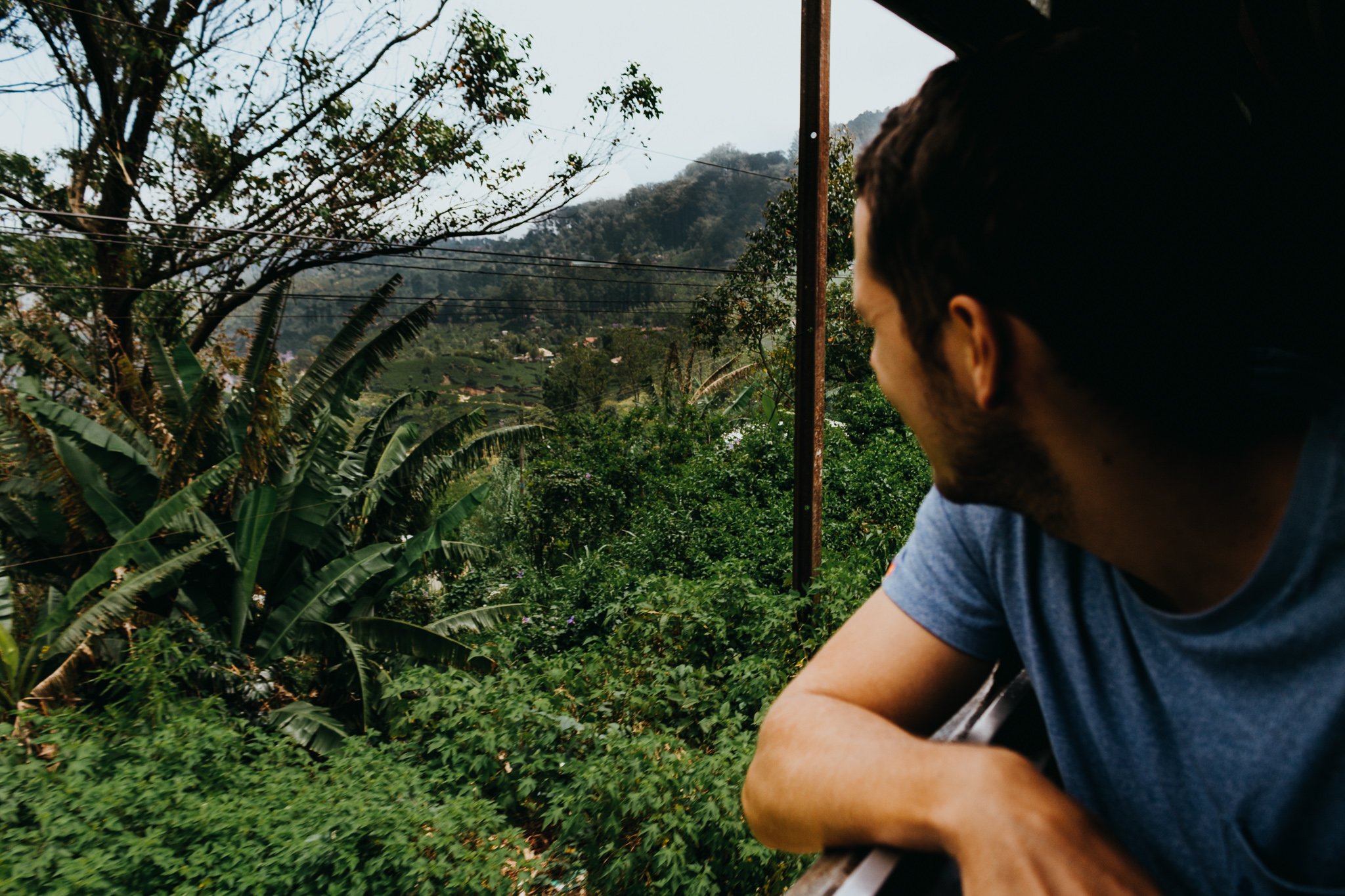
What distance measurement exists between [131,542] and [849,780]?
6.45 m

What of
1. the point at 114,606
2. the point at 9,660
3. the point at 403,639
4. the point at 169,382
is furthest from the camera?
the point at 169,382

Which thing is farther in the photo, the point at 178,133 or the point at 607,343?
the point at 607,343

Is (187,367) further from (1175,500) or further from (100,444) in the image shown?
(1175,500)

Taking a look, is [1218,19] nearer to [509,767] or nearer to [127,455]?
[509,767]

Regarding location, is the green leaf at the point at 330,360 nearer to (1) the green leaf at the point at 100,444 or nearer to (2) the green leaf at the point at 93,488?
(1) the green leaf at the point at 100,444

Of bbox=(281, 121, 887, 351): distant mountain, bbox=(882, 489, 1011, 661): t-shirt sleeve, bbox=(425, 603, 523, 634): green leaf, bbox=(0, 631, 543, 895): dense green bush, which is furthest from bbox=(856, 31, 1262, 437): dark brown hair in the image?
bbox=(281, 121, 887, 351): distant mountain

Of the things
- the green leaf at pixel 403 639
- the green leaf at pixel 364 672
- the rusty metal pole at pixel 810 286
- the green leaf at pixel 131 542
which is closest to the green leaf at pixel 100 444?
the green leaf at pixel 131 542

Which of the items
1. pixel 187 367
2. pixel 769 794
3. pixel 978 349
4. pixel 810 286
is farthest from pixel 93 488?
pixel 978 349

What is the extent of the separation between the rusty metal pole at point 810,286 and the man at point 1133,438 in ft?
13.7

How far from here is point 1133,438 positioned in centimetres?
50

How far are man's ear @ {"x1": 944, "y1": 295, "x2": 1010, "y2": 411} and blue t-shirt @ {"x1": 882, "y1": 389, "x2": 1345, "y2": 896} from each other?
185 millimetres

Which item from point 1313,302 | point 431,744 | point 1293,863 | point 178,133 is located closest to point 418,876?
point 431,744

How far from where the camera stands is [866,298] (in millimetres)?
611

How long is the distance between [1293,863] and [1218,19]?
1.41 metres
